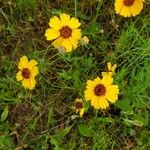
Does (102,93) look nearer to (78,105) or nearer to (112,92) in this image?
(112,92)

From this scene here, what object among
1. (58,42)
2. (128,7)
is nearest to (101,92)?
(58,42)

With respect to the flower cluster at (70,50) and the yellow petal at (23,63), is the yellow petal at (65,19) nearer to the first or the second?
the flower cluster at (70,50)

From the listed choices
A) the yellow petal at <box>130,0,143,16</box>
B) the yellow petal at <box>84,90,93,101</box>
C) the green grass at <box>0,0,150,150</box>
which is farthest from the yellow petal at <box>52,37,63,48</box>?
the yellow petal at <box>130,0,143,16</box>

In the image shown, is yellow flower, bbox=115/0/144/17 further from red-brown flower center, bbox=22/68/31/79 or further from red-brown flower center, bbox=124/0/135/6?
red-brown flower center, bbox=22/68/31/79

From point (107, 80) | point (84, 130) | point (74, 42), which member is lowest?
point (84, 130)

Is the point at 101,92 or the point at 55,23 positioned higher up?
the point at 55,23

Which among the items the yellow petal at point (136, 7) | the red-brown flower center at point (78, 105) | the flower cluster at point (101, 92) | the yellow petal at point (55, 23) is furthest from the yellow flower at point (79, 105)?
the yellow petal at point (136, 7)

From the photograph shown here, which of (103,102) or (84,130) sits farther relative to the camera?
(84,130)
